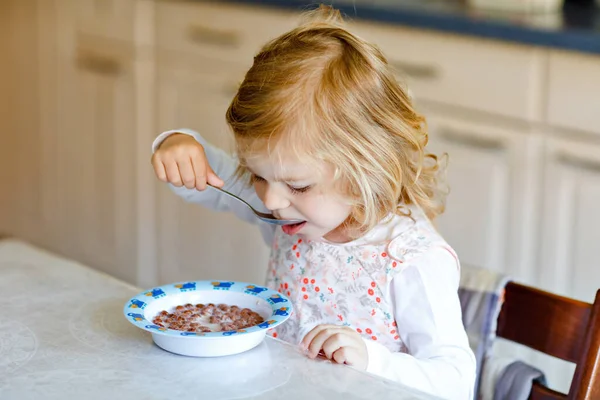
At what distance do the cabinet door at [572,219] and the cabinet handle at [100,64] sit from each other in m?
1.36

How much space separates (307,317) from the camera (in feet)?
4.01

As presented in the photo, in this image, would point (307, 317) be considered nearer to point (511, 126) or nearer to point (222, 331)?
point (222, 331)

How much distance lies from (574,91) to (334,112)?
86 cm

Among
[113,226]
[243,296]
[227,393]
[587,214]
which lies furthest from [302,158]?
[113,226]

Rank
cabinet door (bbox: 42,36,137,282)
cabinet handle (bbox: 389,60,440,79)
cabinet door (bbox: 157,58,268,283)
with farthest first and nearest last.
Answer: cabinet door (bbox: 42,36,137,282)
cabinet door (bbox: 157,58,268,283)
cabinet handle (bbox: 389,60,440,79)

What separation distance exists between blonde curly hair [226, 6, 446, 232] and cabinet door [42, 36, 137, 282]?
63.9 inches

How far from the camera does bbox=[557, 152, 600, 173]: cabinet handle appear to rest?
177cm

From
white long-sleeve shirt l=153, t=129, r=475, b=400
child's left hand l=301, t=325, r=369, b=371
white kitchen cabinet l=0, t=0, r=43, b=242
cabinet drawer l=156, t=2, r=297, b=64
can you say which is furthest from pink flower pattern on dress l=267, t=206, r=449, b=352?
white kitchen cabinet l=0, t=0, r=43, b=242

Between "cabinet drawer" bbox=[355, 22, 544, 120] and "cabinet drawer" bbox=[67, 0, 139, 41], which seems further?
"cabinet drawer" bbox=[67, 0, 139, 41]

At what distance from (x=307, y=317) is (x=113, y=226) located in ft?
5.76

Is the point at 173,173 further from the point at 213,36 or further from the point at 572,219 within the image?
the point at 213,36

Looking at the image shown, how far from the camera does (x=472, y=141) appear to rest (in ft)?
6.42

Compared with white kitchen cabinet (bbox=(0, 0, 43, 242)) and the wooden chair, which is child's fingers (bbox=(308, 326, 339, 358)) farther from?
white kitchen cabinet (bbox=(0, 0, 43, 242))

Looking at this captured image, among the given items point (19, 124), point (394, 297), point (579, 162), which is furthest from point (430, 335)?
point (19, 124)
